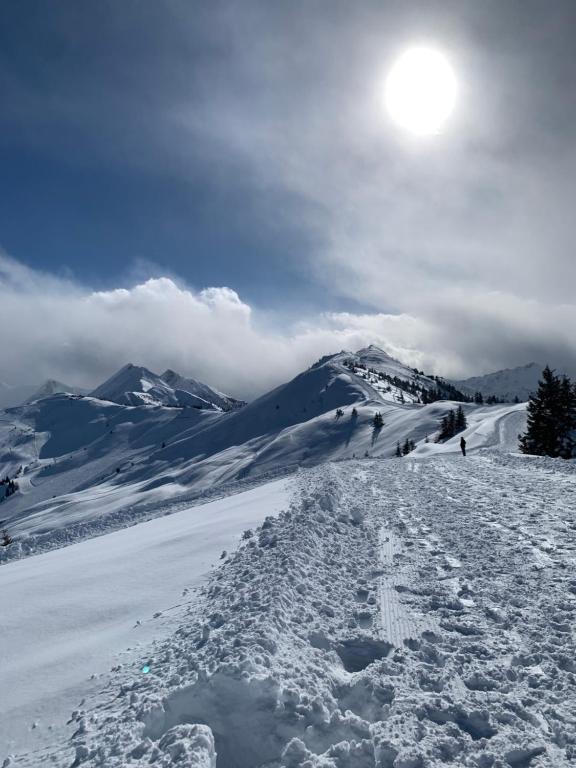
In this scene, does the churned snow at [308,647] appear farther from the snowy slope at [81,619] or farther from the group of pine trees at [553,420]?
the group of pine trees at [553,420]

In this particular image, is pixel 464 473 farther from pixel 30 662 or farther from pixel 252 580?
pixel 30 662

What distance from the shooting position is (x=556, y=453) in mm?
37469

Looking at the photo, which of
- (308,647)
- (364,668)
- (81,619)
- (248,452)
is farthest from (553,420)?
(248,452)

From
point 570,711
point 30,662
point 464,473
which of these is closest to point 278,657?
point 570,711

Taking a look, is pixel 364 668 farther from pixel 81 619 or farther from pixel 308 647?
pixel 81 619

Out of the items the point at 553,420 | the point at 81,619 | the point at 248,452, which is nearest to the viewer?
the point at 81,619

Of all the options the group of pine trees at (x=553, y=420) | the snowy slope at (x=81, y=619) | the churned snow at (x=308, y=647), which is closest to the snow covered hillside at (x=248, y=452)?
the group of pine trees at (x=553, y=420)

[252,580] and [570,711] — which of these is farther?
[252,580]

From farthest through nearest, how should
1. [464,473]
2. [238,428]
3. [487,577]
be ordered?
[238,428]
[464,473]
[487,577]

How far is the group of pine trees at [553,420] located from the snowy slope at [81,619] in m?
35.2

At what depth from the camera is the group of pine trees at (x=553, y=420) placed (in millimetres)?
37906

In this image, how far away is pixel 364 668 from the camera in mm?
5117

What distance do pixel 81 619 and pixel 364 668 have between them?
4.38 m

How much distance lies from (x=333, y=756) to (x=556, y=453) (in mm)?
40357
